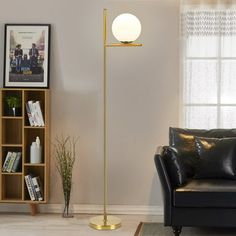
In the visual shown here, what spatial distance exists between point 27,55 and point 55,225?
1667 millimetres

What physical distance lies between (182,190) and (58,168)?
61.0 inches

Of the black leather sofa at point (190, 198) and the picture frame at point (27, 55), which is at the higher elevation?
the picture frame at point (27, 55)

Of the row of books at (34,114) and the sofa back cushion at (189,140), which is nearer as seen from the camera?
the sofa back cushion at (189,140)

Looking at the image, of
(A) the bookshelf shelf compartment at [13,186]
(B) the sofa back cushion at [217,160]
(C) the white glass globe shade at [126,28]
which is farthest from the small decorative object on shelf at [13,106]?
(B) the sofa back cushion at [217,160]

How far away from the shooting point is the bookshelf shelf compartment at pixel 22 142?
516 centimetres

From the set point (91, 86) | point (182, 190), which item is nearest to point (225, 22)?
point (91, 86)

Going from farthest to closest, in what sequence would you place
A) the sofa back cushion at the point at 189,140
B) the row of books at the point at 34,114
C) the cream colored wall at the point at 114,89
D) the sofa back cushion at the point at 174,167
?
the cream colored wall at the point at 114,89 < the row of books at the point at 34,114 < the sofa back cushion at the point at 189,140 < the sofa back cushion at the point at 174,167

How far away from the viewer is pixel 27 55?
5316 mm

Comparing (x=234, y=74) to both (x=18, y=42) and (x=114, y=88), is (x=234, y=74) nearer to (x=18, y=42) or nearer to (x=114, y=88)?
(x=114, y=88)

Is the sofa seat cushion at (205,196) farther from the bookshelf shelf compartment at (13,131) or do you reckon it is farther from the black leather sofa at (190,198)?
the bookshelf shelf compartment at (13,131)

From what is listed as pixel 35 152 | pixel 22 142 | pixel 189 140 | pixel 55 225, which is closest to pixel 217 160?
pixel 189 140

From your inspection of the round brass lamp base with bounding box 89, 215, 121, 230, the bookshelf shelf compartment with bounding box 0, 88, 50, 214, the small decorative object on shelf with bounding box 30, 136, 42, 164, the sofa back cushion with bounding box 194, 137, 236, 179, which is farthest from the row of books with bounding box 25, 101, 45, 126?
the sofa back cushion with bounding box 194, 137, 236, 179

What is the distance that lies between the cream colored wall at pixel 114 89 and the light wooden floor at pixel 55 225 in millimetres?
294

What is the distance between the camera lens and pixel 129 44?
4730 mm
